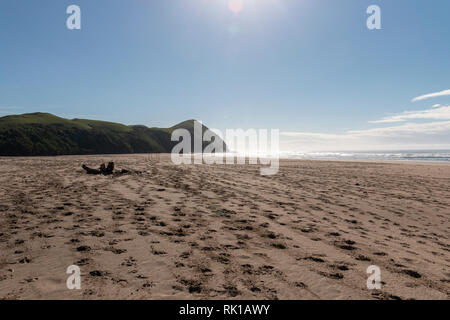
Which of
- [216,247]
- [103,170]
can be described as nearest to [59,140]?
[103,170]

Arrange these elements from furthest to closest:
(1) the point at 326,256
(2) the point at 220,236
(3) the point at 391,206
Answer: (3) the point at 391,206, (2) the point at 220,236, (1) the point at 326,256

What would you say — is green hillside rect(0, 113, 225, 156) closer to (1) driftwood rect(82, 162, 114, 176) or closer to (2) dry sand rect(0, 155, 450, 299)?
(1) driftwood rect(82, 162, 114, 176)

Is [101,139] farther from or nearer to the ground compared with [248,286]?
farther from the ground

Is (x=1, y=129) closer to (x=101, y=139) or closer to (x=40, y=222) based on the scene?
(x=101, y=139)

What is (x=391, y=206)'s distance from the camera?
982 cm

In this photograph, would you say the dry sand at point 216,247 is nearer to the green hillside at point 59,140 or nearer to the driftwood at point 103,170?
the driftwood at point 103,170

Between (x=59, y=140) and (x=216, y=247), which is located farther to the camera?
(x=59, y=140)

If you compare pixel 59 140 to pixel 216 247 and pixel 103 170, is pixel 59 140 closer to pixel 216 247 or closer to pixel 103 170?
pixel 103 170

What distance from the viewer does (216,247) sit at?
17.0 ft

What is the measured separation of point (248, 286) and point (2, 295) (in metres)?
3.57

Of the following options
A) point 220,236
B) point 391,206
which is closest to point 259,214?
point 220,236

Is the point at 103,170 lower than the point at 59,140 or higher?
lower

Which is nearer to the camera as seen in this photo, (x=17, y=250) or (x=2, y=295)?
(x=2, y=295)

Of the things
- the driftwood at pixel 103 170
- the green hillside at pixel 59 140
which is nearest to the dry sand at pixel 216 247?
the driftwood at pixel 103 170
